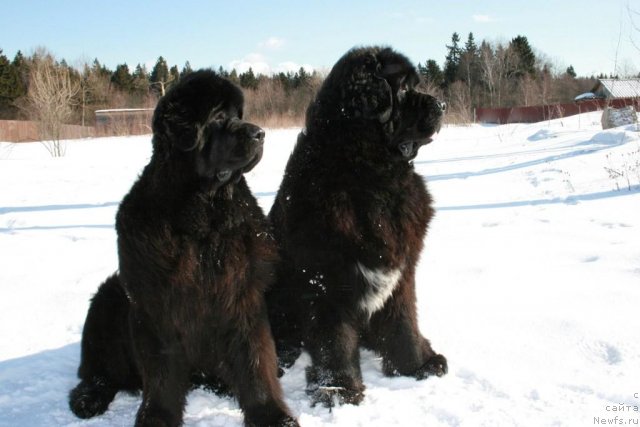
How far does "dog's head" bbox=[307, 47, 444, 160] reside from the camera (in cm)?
246

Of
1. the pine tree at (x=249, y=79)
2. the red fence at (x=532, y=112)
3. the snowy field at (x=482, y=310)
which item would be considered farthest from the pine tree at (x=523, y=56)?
the snowy field at (x=482, y=310)

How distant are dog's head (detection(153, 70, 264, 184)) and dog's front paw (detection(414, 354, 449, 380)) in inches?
52.5

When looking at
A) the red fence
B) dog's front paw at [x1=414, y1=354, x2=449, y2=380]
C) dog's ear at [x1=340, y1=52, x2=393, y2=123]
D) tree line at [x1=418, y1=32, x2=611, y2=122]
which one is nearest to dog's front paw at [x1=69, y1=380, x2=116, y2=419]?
dog's front paw at [x1=414, y1=354, x2=449, y2=380]

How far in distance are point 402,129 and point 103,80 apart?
47.6m


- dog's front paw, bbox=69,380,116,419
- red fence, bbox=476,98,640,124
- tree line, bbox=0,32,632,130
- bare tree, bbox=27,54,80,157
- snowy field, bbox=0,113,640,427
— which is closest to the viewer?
snowy field, bbox=0,113,640,427

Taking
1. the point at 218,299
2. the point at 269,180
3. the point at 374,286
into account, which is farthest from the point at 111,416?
the point at 269,180

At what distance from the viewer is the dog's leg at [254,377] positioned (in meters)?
2.11

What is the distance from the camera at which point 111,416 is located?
2.38 meters

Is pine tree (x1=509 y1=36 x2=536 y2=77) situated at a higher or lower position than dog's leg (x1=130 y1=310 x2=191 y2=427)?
higher

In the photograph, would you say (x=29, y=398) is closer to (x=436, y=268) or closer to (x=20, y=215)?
(x=436, y=268)

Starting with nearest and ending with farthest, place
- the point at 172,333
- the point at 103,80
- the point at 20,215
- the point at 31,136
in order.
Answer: the point at 172,333, the point at 20,215, the point at 31,136, the point at 103,80

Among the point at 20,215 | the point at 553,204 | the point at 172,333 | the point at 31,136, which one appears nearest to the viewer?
the point at 172,333

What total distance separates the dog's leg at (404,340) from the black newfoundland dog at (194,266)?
0.69m

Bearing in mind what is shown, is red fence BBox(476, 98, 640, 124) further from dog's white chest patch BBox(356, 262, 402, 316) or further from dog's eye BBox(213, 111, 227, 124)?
dog's eye BBox(213, 111, 227, 124)
